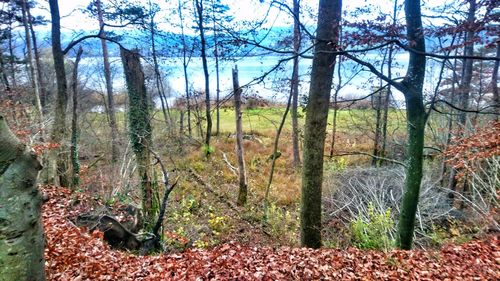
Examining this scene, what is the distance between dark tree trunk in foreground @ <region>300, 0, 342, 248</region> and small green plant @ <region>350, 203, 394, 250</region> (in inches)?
75.7

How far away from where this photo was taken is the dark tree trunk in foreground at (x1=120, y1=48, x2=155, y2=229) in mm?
7090

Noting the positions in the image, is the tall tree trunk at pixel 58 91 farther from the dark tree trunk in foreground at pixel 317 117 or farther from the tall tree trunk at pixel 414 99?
the tall tree trunk at pixel 414 99

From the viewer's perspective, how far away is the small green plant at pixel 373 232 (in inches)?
253

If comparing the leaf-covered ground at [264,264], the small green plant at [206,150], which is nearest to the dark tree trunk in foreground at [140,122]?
the leaf-covered ground at [264,264]

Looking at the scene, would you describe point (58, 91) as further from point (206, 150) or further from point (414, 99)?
point (414, 99)

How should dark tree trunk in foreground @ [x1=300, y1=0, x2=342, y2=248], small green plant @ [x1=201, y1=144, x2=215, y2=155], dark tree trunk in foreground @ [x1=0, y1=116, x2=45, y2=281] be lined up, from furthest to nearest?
small green plant @ [x1=201, y1=144, x2=215, y2=155] → dark tree trunk in foreground @ [x1=300, y1=0, x2=342, y2=248] → dark tree trunk in foreground @ [x1=0, y1=116, x2=45, y2=281]

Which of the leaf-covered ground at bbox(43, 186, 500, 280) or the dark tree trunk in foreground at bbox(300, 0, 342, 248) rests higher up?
the dark tree trunk in foreground at bbox(300, 0, 342, 248)

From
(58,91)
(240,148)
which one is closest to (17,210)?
(58,91)

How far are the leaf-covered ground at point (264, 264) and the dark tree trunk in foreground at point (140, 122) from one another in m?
2.49

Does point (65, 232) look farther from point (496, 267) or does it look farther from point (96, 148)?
point (96, 148)

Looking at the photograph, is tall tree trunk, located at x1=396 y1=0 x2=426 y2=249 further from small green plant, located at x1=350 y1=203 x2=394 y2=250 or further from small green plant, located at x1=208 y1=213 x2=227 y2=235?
small green plant, located at x1=208 y1=213 x2=227 y2=235

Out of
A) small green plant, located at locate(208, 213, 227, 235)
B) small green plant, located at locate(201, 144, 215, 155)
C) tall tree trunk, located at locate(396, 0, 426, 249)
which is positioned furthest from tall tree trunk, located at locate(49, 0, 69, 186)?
tall tree trunk, located at locate(396, 0, 426, 249)

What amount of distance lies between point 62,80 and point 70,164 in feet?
9.40

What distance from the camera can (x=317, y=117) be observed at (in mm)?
4688
